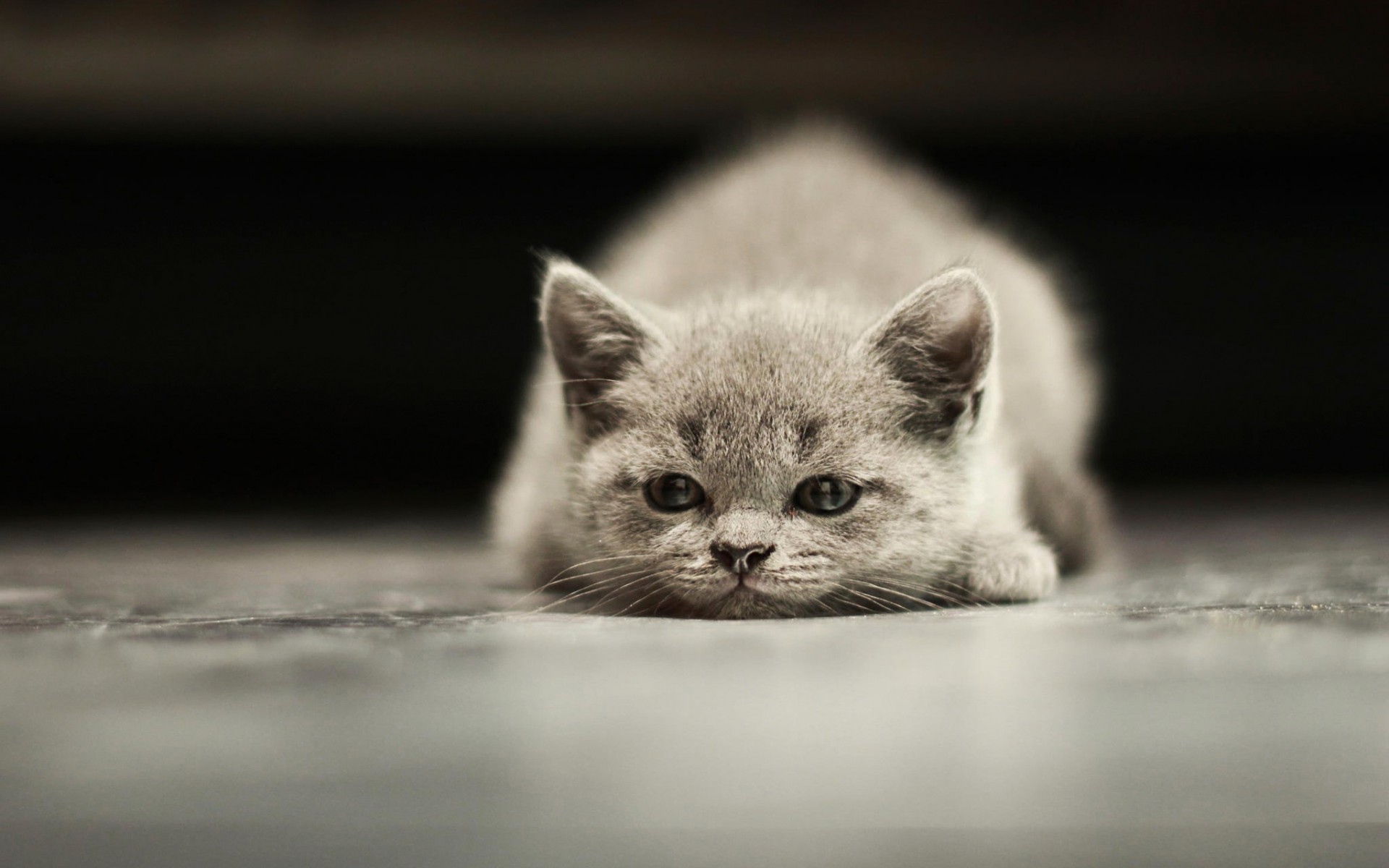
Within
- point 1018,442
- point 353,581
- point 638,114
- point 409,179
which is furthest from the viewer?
point 409,179

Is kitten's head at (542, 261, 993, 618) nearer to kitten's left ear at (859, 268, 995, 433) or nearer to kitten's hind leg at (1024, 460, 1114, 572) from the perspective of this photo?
kitten's left ear at (859, 268, 995, 433)

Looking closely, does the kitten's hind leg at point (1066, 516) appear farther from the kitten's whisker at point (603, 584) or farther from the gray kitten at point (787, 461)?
the kitten's whisker at point (603, 584)

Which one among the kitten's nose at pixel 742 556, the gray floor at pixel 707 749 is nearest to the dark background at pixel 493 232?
the kitten's nose at pixel 742 556

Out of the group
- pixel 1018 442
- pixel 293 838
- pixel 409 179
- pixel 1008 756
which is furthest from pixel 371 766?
pixel 409 179

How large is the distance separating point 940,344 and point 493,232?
1.90 metres

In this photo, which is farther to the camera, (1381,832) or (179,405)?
(179,405)

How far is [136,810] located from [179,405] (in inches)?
92.6

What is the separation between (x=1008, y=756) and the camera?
0.83m

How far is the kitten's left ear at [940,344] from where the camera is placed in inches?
52.1

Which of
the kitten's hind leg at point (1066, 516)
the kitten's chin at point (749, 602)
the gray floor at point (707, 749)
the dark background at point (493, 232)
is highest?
the dark background at point (493, 232)

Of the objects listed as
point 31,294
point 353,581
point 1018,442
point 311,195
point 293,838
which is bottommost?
point 293,838

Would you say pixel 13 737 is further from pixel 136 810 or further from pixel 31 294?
pixel 31 294

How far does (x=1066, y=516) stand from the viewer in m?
1.62

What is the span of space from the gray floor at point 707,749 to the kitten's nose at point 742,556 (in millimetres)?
210
